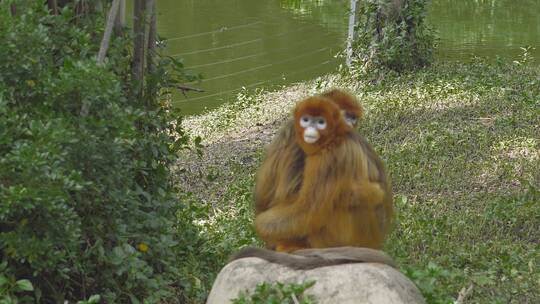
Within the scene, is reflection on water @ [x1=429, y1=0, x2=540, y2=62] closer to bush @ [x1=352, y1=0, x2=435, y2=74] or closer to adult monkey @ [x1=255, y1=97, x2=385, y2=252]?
bush @ [x1=352, y1=0, x2=435, y2=74]

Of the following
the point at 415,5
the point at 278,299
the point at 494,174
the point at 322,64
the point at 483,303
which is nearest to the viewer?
the point at 278,299

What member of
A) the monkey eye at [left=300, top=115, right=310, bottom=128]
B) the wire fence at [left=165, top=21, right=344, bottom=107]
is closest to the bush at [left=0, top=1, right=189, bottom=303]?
the monkey eye at [left=300, top=115, right=310, bottom=128]

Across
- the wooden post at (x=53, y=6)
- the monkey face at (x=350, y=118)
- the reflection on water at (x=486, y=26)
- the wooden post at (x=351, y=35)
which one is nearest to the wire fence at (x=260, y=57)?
the reflection on water at (x=486, y=26)

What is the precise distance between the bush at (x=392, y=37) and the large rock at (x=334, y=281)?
757cm

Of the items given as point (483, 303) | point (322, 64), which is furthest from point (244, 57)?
point (483, 303)

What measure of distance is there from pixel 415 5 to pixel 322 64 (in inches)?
175

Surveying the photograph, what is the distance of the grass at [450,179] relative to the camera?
5898mm

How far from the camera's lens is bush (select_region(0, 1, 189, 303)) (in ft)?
12.9

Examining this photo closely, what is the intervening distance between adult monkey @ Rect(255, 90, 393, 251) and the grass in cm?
31

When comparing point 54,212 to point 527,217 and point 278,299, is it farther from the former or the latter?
point 527,217

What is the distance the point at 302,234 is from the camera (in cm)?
484

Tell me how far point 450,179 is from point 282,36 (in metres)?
10.2

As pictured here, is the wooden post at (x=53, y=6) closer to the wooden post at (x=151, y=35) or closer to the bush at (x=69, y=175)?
the bush at (x=69, y=175)

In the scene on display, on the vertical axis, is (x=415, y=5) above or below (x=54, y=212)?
below
